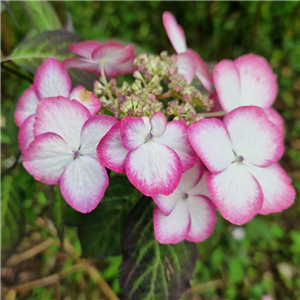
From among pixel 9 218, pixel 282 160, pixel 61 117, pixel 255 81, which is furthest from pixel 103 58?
pixel 282 160

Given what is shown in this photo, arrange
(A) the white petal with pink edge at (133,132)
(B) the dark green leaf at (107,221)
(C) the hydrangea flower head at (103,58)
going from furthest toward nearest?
(B) the dark green leaf at (107,221), (C) the hydrangea flower head at (103,58), (A) the white petal with pink edge at (133,132)

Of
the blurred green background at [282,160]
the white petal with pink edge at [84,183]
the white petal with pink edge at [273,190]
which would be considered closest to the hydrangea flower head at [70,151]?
the white petal with pink edge at [84,183]

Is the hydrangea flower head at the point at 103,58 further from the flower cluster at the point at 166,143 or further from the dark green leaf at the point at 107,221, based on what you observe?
the dark green leaf at the point at 107,221

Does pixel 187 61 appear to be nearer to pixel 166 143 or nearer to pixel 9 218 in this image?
pixel 166 143

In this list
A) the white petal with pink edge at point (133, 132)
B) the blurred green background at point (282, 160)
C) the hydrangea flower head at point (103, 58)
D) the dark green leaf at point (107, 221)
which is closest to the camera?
the white petal with pink edge at point (133, 132)

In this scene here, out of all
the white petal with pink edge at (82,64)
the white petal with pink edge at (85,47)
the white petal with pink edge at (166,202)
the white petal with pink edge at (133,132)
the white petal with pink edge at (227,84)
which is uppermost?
the white petal with pink edge at (85,47)

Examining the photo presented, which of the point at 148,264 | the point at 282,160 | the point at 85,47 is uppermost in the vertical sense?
the point at 85,47

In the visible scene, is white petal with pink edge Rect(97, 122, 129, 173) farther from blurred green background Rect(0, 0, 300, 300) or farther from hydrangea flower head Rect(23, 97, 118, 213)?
blurred green background Rect(0, 0, 300, 300)
